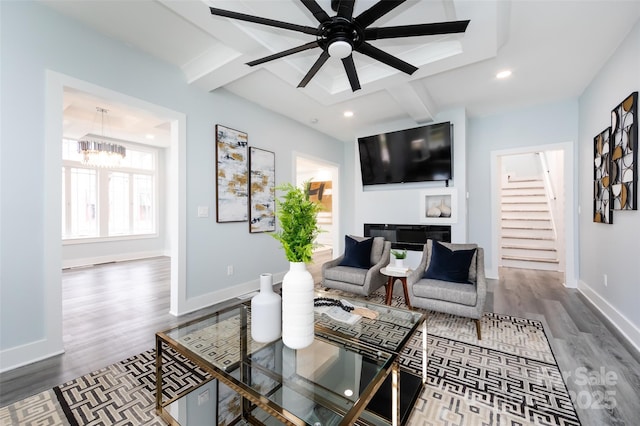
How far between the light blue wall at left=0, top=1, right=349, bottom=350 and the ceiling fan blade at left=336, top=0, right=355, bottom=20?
87.9 inches

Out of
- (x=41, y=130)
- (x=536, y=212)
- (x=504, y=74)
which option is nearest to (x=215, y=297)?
(x=41, y=130)

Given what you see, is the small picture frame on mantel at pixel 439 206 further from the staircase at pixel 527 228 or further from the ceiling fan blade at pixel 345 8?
the ceiling fan blade at pixel 345 8

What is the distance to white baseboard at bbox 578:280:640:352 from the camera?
2.29m

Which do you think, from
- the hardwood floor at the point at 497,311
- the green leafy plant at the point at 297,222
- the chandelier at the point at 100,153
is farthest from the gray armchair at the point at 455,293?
the chandelier at the point at 100,153

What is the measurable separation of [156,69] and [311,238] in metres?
2.72

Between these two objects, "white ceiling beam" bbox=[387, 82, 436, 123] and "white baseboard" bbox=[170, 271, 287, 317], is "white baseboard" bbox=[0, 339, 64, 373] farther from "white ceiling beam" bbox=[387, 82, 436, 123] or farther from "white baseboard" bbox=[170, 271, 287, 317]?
"white ceiling beam" bbox=[387, 82, 436, 123]

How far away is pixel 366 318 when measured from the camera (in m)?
1.91

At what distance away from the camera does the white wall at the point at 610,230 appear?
7.77ft

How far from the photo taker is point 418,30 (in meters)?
1.66

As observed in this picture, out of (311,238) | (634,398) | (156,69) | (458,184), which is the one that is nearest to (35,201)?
(156,69)

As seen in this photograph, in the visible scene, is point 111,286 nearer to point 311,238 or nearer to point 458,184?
point 311,238

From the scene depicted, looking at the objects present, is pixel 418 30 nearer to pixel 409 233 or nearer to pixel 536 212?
pixel 409 233

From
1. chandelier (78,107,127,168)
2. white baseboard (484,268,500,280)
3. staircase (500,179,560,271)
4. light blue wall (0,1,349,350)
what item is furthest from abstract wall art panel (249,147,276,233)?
staircase (500,179,560,271)

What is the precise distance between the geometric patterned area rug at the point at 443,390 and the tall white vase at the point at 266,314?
0.51m
